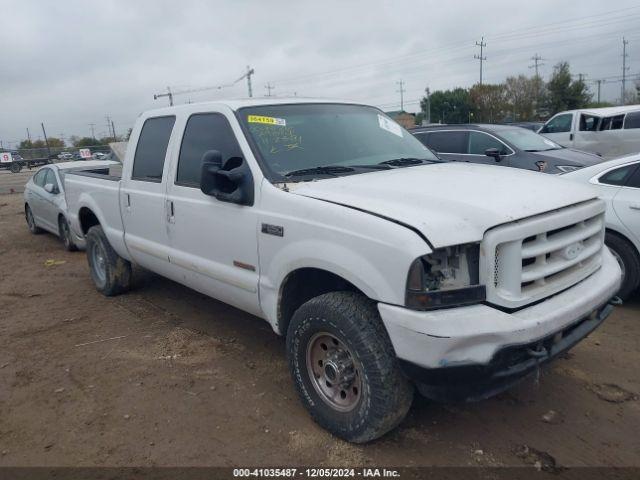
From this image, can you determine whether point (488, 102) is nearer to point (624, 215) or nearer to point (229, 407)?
point (624, 215)

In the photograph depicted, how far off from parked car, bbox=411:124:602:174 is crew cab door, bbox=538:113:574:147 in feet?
15.4

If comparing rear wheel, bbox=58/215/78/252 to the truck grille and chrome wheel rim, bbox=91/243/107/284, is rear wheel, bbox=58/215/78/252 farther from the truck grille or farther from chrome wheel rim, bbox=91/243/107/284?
the truck grille

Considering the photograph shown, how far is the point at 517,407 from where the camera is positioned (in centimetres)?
341

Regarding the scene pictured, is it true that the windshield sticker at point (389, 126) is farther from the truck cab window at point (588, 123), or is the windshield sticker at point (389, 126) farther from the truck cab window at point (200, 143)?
the truck cab window at point (588, 123)

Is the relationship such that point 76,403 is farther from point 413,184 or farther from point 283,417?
point 413,184

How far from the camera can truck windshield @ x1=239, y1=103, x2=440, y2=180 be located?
11.8ft

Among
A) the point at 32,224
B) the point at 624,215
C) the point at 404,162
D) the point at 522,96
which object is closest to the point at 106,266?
the point at 404,162

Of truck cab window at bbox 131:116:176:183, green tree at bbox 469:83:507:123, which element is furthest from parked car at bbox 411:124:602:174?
green tree at bbox 469:83:507:123

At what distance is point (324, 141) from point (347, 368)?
1.71 m

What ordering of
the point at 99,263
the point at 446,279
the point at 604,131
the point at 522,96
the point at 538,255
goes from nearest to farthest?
the point at 446,279
the point at 538,255
the point at 99,263
the point at 604,131
the point at 522,96

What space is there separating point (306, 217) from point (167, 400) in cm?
173

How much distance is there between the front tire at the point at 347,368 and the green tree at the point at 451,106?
61.9 m

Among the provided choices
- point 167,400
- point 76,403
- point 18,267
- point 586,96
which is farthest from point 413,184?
point 586,96

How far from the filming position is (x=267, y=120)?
3.84m
